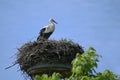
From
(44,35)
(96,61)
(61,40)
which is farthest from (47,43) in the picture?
(96,61)

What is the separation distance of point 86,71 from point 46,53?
410cm

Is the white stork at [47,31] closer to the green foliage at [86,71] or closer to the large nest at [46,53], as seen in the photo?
the large nest at [46,53]

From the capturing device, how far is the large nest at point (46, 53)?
1121 centimetres

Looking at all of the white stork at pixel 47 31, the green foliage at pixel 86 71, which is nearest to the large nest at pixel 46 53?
the white stork at pixel 47 31

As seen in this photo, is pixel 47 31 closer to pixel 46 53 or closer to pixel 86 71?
pixel 46 53

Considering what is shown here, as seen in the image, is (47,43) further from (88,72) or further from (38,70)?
(88,72)

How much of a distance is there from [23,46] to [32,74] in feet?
4.53

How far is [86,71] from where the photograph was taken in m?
7.37

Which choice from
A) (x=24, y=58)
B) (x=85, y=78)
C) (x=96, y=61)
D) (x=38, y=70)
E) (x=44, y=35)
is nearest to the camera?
(x=85, y=78)

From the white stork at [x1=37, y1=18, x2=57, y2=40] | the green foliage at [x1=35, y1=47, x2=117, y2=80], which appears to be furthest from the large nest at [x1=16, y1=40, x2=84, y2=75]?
the green foliage at [x1=35, y1=47, x2=117, y2=80]

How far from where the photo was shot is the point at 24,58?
11594mm

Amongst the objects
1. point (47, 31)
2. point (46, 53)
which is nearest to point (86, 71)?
point (46, 53)

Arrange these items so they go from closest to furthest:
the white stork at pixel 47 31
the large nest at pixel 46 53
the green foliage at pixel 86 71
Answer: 1. the green foliage at pixel 86 71
2. the large nest at pixel 46 53
3. the white stork at pixel 47 31

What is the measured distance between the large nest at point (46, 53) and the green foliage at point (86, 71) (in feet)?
11.4
